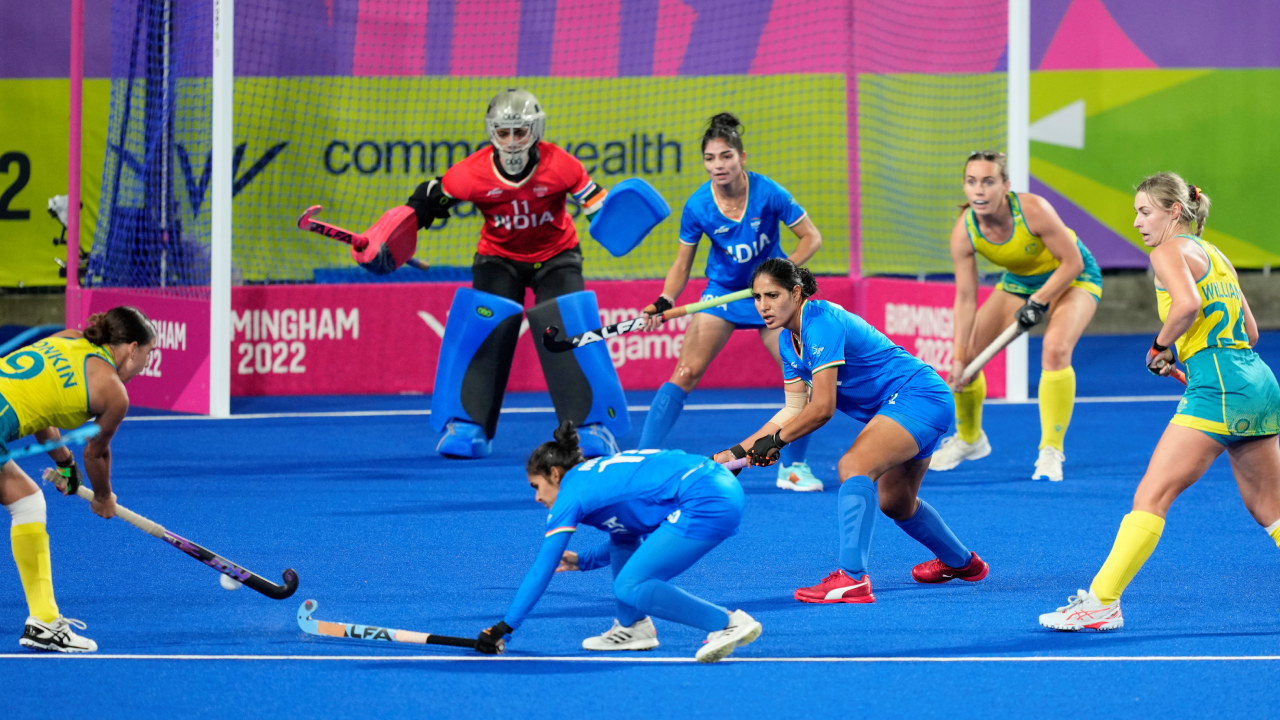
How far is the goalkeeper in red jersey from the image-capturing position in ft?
22.3

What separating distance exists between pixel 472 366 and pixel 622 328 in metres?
1.43

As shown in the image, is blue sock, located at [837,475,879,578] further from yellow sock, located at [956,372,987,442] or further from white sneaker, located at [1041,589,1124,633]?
yellow sock, located at [956,372,987,442]

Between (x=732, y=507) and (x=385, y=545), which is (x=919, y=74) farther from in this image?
(x=732, y=507)

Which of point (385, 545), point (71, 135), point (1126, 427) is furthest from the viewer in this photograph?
point (71, 135)

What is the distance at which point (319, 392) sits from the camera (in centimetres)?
945

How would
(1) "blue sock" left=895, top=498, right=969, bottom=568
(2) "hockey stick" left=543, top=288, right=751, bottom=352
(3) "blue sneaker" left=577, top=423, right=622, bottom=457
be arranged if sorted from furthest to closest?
1. (3) "blue sneaker" left=577, top=423, right=622, bottom=457
2. (2) "hockey stick" left=543, top=288, right=751, bottom=352
3. (1) "blue sock" left=895, top=498, right=969, bottom=568

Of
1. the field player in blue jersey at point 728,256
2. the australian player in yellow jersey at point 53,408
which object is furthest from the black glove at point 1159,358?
the australian player in yellow jersey at point 53,408

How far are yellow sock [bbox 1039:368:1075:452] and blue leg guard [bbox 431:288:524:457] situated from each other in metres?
2.42

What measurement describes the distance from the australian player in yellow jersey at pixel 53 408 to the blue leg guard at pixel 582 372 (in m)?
3.10

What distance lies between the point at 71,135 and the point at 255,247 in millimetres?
1563

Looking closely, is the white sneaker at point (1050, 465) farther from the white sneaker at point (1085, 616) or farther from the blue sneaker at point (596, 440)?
the white sneaker at point (1085, 616)

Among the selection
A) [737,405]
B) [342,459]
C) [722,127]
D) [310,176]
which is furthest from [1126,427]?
[310,176]

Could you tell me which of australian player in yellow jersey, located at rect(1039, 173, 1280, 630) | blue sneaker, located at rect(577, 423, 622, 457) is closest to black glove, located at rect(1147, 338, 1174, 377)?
australian player in yellow jersey, located at rect(1039, 173, 1280, 630)

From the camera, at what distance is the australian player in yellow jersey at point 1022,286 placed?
20.6 feet
